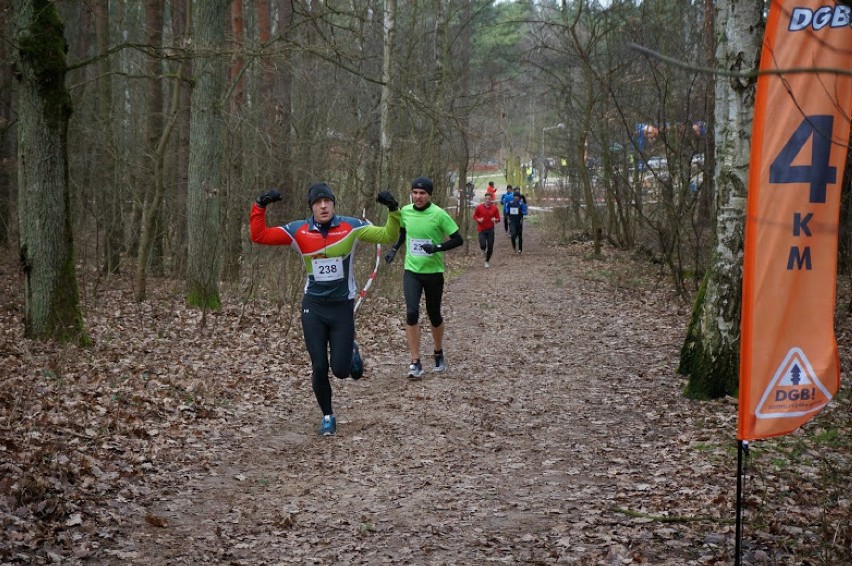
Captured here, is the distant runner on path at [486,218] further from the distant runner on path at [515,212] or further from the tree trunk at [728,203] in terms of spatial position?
the tree trunk at [728,203]

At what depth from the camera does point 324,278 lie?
25.7 ft

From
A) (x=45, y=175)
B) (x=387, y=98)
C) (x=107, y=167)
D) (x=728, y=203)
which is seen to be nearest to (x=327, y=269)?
(x=728, y=203)

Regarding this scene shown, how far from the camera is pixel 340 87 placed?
1950cm

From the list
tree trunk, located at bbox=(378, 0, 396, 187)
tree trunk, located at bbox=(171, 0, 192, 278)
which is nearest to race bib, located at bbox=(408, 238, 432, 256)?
tree trunk, located at bbox=(171, 0, 192, 278)

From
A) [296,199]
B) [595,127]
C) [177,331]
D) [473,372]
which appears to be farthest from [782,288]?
[595,127]

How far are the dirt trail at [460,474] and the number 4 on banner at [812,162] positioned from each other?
218 cm

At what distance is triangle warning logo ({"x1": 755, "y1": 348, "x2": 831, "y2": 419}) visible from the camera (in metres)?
4.30

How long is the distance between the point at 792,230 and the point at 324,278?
4542 millimetres

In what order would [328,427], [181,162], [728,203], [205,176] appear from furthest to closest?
[181,162], [205,176], [728,203], [328,427]

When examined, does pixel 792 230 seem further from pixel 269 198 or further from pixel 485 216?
pixel 485 216

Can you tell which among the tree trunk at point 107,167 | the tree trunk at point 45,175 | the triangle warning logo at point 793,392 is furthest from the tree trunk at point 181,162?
the triangle warning logo at point 793,392

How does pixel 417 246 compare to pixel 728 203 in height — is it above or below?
below

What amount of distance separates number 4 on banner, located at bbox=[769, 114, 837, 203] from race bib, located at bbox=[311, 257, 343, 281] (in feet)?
14.6

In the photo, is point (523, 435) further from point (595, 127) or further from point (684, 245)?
point (595, 127)
